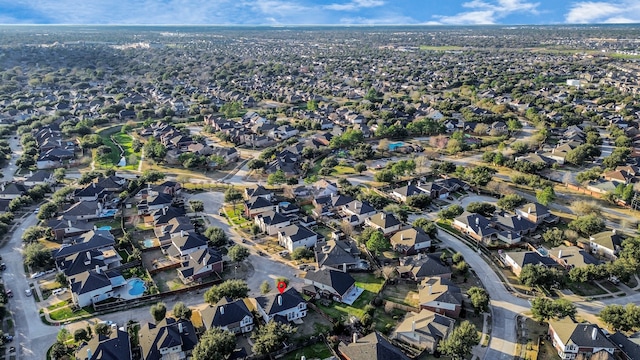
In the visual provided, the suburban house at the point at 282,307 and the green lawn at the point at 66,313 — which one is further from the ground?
the suburban house at the point at 282,307

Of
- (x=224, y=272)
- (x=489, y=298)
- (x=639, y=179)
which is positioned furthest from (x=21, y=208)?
(x=639, y=179)

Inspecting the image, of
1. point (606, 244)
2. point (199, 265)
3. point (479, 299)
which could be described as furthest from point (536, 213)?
point (199, 265)

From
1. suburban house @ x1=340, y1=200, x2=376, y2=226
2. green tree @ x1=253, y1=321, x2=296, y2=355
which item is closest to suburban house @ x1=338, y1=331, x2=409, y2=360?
green tree @ x1=253, y1=321, x2=296, y2=355

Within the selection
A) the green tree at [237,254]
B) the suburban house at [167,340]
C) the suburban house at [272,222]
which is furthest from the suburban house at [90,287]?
the suburban house at [272,222]

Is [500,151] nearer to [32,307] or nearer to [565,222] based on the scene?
[565,222]

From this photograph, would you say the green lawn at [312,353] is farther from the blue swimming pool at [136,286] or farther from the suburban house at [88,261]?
the suburban house at [88,261]

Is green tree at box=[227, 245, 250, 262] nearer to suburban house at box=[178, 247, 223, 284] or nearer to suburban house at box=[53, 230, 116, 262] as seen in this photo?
suburban house at box=[178, 247, 223, 284]
